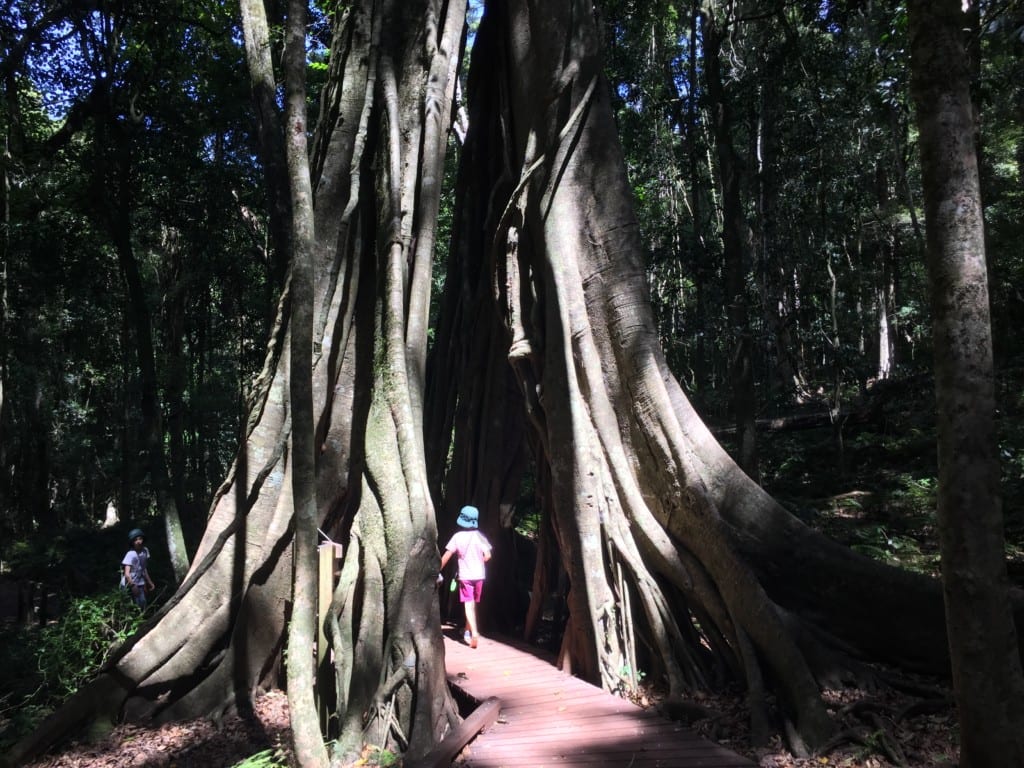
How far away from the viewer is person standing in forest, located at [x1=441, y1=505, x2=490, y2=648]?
701cm

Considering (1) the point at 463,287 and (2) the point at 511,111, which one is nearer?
(2) the point at 511,111

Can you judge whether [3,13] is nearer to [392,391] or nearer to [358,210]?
[358,210]

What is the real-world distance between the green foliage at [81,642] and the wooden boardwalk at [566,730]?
348cm

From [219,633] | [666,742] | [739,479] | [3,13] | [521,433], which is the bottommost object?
[666,742]

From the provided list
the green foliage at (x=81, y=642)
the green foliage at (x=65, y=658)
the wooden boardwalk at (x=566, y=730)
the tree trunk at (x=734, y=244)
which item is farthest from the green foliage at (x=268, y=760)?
the tree trunk at (x=734, y=244)

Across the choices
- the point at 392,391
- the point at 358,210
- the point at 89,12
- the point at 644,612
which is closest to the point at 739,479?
the point at 644,612

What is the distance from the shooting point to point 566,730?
4773 millimetres

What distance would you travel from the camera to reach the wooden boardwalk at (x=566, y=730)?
4270 mm

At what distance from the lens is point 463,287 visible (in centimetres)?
880

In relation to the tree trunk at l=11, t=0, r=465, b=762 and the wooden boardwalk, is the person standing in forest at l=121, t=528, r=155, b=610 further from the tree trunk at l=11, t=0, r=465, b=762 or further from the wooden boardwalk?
the wooden boardwalk

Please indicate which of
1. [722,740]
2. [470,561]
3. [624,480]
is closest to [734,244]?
[624,480]

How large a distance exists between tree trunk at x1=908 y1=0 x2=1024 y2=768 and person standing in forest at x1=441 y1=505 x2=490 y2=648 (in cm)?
451

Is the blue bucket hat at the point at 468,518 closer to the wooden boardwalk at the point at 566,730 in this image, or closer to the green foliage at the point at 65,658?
the wooden boardwalk at the point at 566,730

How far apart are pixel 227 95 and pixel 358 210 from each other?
7.23 metres
